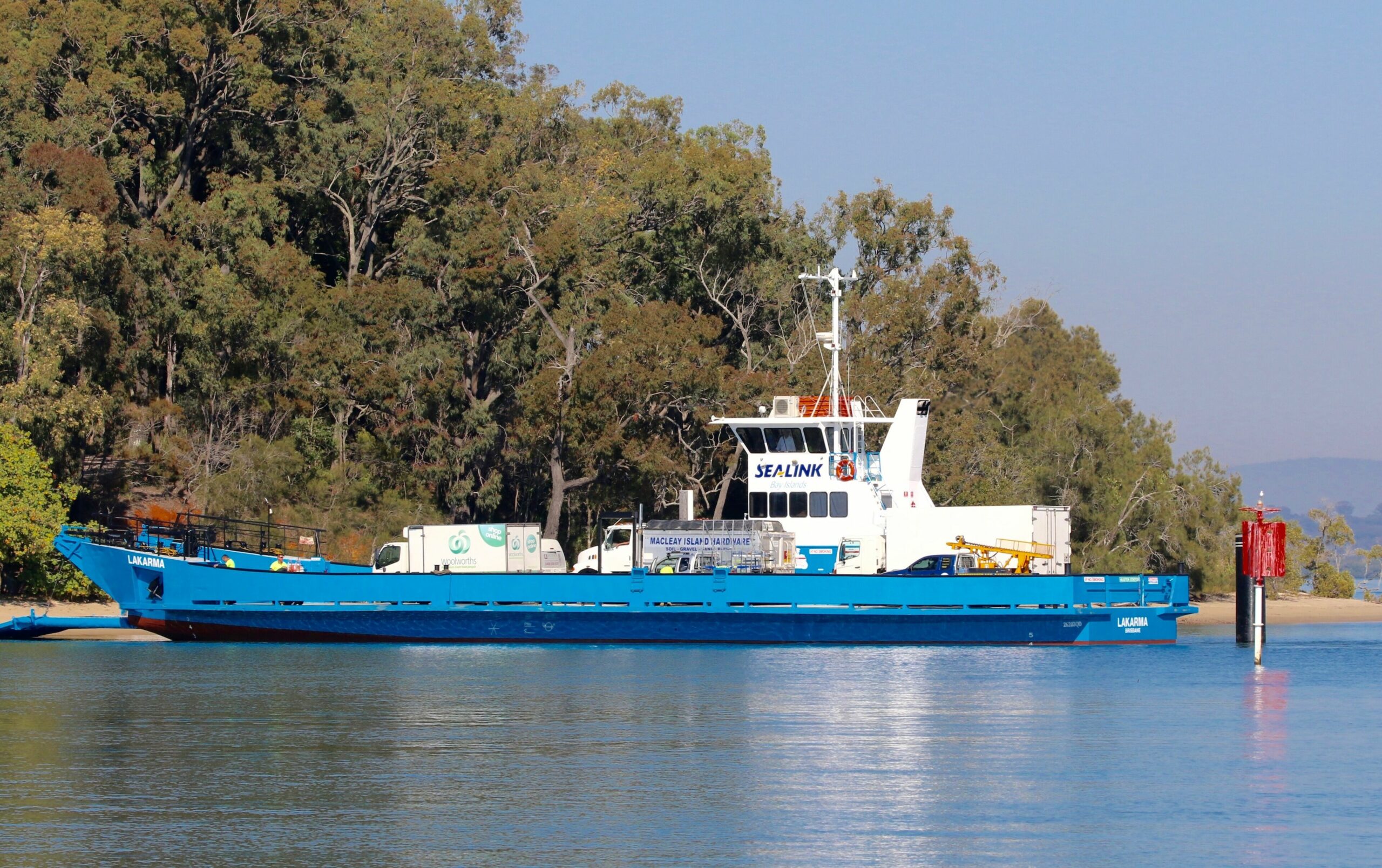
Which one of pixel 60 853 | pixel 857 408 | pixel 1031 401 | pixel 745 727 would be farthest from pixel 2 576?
pixel 1031 401

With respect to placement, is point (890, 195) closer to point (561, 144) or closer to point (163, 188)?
point (561, 144)

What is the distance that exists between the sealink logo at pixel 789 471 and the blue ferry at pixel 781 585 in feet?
0.13

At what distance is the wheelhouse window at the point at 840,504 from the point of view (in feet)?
124

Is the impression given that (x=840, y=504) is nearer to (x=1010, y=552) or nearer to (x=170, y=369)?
(x=1010, y=552)

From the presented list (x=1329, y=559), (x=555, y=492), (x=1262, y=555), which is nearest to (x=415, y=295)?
(x=555, y=492)

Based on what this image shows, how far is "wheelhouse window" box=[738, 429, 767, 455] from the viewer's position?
1521 inches

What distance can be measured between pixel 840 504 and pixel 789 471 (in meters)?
1.37

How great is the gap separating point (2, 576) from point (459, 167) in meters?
21.3

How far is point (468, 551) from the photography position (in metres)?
39.0

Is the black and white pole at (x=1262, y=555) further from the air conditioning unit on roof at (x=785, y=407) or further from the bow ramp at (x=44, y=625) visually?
the bow ramp at (x=44, y=625)

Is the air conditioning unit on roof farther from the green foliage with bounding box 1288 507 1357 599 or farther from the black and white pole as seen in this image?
the green foliage with bounding box 1288 507 1357 599

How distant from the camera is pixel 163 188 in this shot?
5931 centimetres

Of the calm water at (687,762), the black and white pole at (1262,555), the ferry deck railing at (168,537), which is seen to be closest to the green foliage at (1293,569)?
the black and white pole at (1262,555)

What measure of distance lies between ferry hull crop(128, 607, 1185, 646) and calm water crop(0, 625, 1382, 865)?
1141mm
